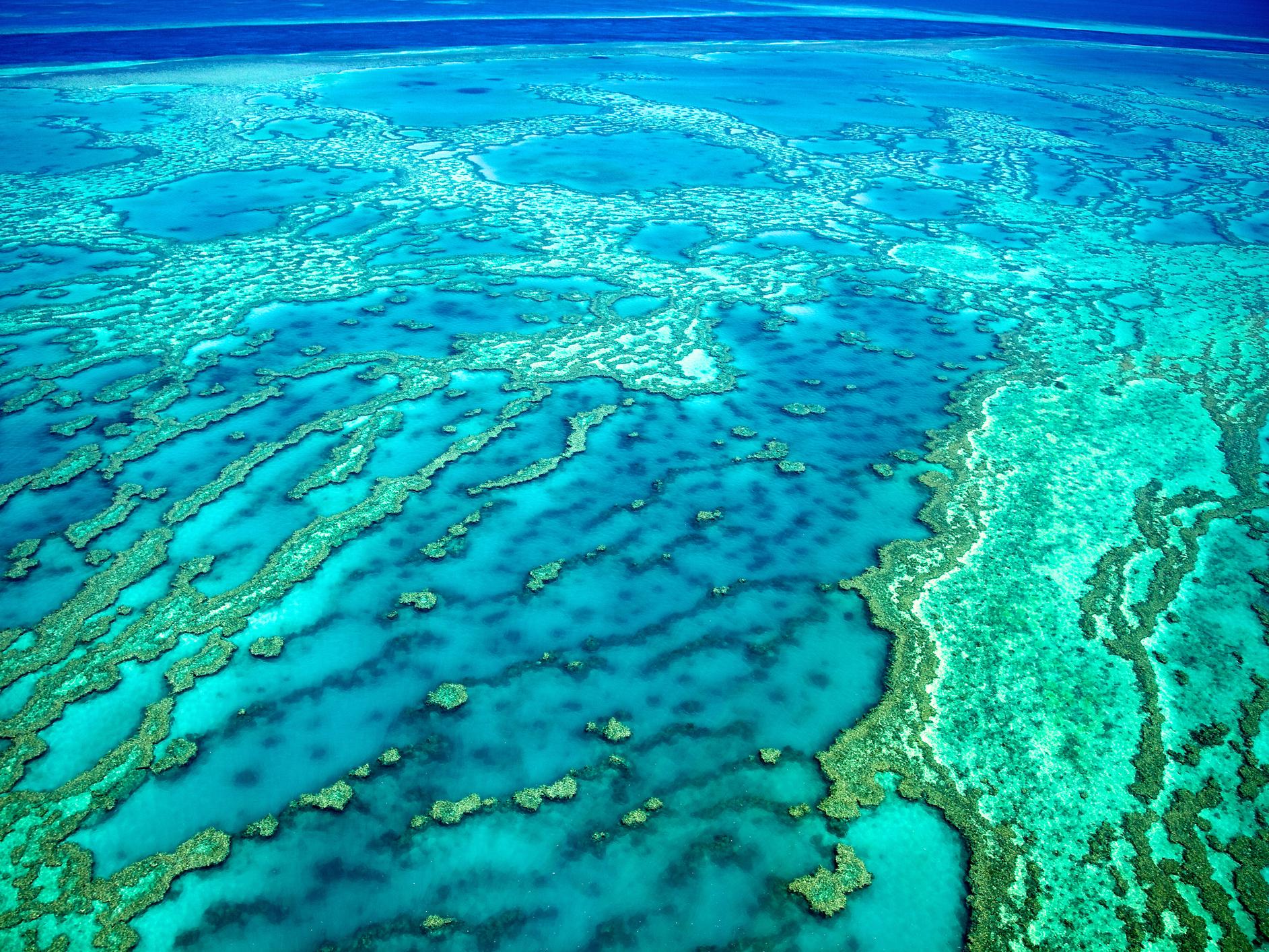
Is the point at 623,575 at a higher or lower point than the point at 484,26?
lower

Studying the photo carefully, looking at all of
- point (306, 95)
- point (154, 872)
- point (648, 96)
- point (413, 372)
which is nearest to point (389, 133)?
point (306, 95)

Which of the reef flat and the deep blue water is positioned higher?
the deep blue water

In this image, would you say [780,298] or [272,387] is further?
[780,298]

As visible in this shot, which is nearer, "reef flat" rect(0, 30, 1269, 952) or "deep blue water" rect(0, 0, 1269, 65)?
"reef flat" rect(0, 30, 1269, 952)

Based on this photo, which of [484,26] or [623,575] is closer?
[623,575]

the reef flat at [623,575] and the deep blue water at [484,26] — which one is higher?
the deep blue water at [484,26]

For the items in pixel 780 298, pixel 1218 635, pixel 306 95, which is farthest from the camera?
pixel 306 95

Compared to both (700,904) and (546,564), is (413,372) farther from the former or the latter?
(700,904)

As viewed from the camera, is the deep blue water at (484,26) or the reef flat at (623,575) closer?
the reef flat at (623,575)
